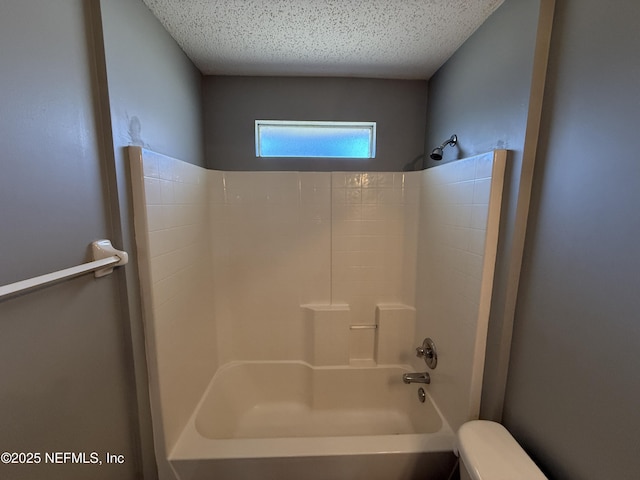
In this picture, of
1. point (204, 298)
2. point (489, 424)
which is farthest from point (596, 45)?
point (204, 298)

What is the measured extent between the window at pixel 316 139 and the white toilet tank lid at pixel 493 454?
1.61 metres

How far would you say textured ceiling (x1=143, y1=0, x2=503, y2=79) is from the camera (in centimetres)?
112

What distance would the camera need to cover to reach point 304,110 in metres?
1.84

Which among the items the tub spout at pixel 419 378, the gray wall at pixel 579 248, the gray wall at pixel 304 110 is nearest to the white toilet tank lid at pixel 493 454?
the gray wall at pixel 579 248

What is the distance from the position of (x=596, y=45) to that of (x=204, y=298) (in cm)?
189

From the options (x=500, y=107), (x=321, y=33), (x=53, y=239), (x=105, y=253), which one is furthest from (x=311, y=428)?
(x=321, y=33)

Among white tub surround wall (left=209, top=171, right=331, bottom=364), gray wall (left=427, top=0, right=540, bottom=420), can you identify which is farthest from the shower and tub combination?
gray wall (left=427, top=0, right=540, bottom=420)

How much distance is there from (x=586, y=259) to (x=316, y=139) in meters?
1.59

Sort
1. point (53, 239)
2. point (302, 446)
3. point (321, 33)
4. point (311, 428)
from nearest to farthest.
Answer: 1. point (53, 239)
2. point (302, 446)
3. point (321, 33)
4. point (311, 428)

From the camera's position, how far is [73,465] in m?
0.79

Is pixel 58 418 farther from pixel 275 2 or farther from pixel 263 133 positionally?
pixel 263 133

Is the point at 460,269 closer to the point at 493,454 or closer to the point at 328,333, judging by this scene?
the point at 493,454

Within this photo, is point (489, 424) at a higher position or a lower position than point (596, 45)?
lower

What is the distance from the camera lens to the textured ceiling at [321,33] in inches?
44.2
